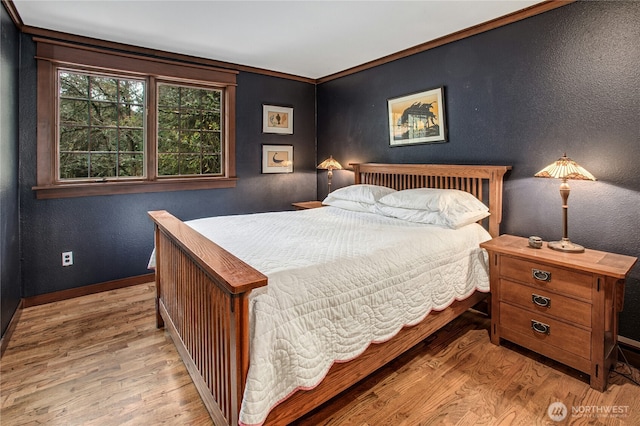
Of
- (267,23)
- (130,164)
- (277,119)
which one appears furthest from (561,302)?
(130,164)

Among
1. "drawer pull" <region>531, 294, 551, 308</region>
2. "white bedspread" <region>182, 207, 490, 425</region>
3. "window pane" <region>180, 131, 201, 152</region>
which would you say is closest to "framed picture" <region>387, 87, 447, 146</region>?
"white bedspread" <region>182, 207, 490, 425</region>

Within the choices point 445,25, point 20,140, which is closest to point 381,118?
point 445,25

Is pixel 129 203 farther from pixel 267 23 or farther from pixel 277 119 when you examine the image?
pixel 267 23

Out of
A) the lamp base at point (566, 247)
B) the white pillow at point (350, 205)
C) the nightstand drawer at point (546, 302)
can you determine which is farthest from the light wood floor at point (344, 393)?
the white pillow at point (350, 205)

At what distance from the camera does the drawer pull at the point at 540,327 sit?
219 centimetres

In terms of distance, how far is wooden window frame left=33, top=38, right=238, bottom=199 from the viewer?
10.1 ft

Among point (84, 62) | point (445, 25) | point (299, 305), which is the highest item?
point (445, 25)

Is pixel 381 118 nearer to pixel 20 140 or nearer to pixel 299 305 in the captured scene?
pixel 299 305

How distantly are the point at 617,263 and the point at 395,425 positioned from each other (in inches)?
59.9

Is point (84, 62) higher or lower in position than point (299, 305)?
higher

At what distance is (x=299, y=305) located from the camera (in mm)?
1501

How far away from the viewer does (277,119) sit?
4516 mm

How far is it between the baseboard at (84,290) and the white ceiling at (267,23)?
2306 millimetres

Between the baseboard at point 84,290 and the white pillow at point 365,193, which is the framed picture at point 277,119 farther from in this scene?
the baseboard at point 84,290
